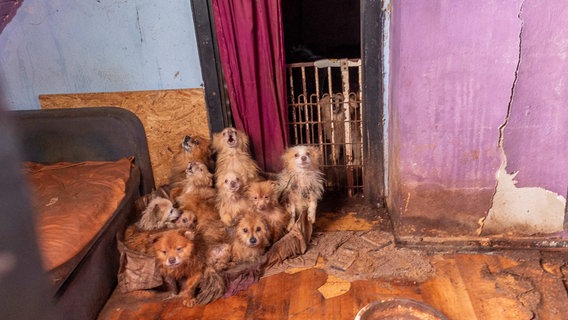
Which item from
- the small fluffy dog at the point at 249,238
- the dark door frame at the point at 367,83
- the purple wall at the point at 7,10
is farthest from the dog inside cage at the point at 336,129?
the purple wall at the point at 7,10

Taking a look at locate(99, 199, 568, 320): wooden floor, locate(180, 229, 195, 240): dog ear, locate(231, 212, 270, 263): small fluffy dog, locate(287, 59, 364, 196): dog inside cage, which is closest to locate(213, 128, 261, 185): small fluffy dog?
locate(231, 212, 270, 263): small fluffy dog

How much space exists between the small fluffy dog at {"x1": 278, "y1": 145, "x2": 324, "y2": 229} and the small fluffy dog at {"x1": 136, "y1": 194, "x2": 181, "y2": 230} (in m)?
0.87

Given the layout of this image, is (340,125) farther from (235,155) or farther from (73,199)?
(73,199)

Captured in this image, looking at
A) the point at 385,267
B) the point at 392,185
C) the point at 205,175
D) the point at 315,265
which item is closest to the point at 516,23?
the point at 392,185

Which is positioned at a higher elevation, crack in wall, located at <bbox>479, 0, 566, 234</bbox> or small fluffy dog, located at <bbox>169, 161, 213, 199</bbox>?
small fluffy dog, located at <bbox>169, 161, 213, 199</bbox>

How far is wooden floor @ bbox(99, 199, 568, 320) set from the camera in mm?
2910

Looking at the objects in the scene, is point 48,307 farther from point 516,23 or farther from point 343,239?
point 343,239

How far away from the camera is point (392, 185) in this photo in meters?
3.82

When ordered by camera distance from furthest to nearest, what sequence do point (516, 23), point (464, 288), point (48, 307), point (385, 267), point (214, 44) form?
point (214, 44) → point (385, 267) → point (464, 288) → point (516, 23) → point (48, 307)

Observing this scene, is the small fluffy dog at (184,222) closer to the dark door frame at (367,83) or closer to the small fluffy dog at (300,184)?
the small fluffy dog at (300,184)

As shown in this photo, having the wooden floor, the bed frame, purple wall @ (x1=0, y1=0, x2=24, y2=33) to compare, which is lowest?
the wooden floor

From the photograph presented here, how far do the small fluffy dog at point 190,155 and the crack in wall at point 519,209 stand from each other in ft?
7.40

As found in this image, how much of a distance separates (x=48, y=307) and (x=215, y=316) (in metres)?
2.51

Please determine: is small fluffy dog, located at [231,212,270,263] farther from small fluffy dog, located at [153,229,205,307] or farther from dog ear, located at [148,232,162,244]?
dog ear, located at [148,232,162,244]
